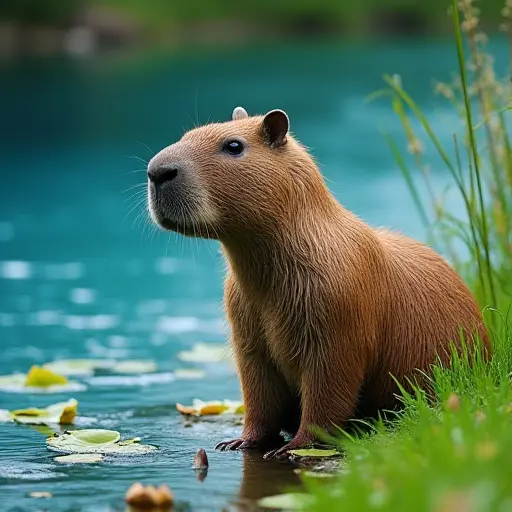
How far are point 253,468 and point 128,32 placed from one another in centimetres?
5432

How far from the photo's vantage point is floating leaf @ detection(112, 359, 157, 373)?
311 inches

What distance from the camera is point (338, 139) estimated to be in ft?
84.0

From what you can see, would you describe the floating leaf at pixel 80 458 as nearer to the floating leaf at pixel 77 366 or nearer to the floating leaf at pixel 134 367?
the floating leaf at pixel 77 366

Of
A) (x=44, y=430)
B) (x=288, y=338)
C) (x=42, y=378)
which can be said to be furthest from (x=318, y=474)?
(x=42, y=378)

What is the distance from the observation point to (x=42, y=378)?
720 cm

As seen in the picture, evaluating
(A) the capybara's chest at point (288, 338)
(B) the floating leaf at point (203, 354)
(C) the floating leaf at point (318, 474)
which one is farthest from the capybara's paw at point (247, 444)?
(B) the floating leaf at point (203, 354)

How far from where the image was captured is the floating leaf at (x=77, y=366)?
306 inches

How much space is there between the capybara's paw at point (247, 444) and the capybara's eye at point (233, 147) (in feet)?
4.30

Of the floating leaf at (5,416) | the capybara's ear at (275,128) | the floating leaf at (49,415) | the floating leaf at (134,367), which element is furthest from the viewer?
the floating leaf at (134,367)

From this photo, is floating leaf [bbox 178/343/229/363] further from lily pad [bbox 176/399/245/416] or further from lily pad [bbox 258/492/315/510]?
lily pad [bbox 258/492/315/510]

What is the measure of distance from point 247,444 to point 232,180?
1.22m

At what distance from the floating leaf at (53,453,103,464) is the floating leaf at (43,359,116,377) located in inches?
104

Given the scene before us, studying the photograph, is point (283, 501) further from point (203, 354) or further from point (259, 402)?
point (203, 354)

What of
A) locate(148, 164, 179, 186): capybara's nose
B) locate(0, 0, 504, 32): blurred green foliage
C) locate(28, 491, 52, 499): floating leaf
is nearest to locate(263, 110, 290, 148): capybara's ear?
locate(148, 164, 179, 186): capybara's nose
